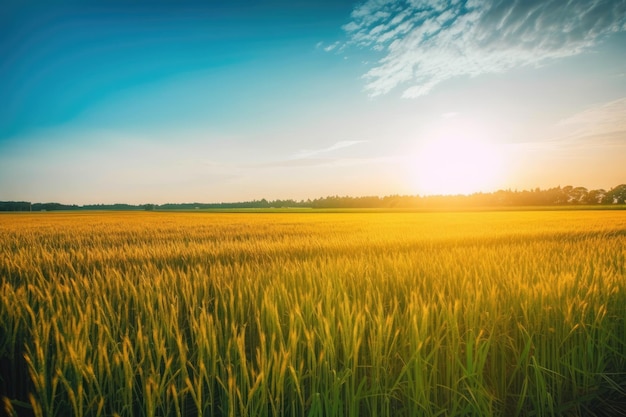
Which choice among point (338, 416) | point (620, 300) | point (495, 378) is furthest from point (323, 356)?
point (620, 300)

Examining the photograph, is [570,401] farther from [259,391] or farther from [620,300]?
[259,391]

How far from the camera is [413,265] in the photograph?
11.7ft

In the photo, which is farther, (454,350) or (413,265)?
(413,265)

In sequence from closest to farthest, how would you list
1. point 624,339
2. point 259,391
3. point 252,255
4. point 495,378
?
point 259,391
point 495,378
point 624,339
point 252,255

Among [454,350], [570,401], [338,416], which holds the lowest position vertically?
[570,401]

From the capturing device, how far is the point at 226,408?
133cm

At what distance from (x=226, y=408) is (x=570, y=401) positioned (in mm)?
1743

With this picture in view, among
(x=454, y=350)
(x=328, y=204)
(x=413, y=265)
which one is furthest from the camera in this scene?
(x=328, y=204)

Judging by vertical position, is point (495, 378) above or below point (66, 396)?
below

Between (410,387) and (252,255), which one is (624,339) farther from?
(252,255)

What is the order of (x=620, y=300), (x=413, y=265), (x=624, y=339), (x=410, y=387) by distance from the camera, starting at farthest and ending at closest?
(x=413, y=265) → (x=620, y=300) → (x=624, y=339) → (x=410, y=387)

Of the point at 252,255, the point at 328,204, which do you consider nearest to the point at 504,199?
the point at 328,204

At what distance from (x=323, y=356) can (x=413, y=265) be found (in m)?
2.40

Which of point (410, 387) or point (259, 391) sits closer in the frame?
point (259, 391)
